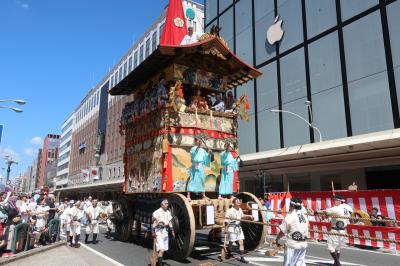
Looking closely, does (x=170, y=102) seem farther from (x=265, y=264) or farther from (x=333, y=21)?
(x=333, y=21)

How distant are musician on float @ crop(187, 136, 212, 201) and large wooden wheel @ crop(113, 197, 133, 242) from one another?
3836 millimetres

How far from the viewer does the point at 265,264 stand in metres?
8.62

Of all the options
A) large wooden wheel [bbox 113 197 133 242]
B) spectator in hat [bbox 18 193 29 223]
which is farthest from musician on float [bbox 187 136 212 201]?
spectator in hat [bbox 18 193 29 223]

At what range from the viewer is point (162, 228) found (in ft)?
27.2

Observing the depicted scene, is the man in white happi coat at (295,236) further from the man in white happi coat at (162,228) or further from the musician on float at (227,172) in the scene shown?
the musician on float at (227,172)

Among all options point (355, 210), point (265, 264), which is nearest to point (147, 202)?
point (265, 264)

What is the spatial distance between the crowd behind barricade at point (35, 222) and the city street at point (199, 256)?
0.90 m

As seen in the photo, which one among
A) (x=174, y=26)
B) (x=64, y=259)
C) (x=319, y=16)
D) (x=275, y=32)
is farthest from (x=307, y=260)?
(x=275, y=32)

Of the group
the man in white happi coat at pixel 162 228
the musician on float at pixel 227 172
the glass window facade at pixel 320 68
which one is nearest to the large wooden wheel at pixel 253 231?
the musician on float at pixel 227 172

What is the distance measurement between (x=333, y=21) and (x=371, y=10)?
313cm

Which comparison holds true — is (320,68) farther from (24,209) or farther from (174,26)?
(24,209)

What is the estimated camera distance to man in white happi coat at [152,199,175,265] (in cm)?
806

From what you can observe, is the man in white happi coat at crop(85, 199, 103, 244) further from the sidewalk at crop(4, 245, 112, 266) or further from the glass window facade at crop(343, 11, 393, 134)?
the glass window facade at crop(343, 11, 393, 134)

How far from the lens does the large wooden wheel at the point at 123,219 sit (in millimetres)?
12352
